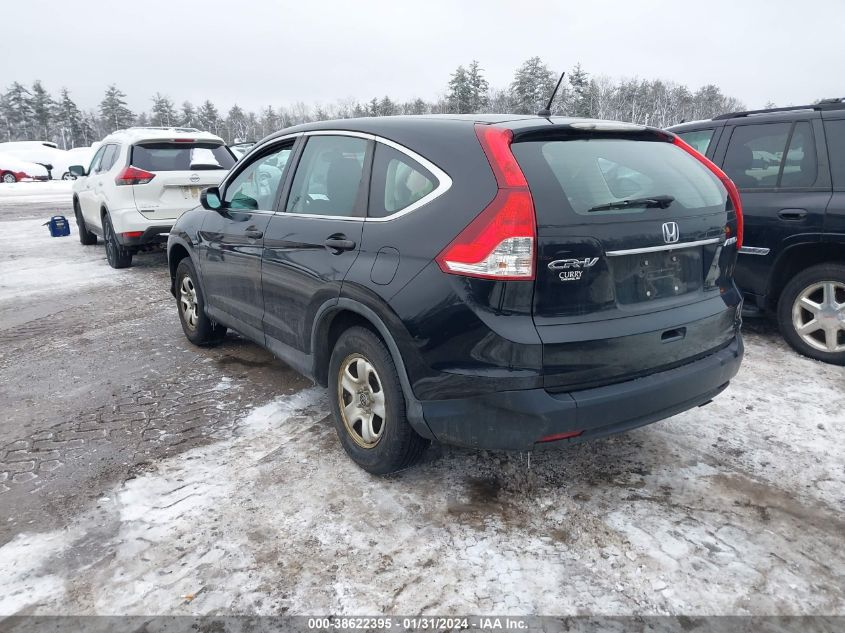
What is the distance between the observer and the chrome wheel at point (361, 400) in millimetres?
3079

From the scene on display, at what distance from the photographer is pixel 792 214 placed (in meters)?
4.70

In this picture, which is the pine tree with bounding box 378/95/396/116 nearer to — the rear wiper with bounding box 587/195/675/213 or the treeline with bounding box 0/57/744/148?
the treeline with bounding box 0/57/744/148

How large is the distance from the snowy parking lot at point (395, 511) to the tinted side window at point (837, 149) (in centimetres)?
143

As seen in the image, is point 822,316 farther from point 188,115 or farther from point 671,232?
point 188,115

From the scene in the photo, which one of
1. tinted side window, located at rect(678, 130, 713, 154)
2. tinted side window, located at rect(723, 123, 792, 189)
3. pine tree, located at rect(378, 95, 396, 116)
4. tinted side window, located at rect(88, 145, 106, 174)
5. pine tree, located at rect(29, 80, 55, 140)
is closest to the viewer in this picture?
tinted side window, located at rect(723, 123, 792, 189)

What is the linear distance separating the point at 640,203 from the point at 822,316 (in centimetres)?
295

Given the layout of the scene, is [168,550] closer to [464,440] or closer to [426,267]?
[464,440]

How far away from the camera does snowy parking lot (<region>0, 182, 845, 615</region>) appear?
235 cm

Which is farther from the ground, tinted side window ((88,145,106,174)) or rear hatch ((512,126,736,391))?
tinted side window ((88,145,106,174))

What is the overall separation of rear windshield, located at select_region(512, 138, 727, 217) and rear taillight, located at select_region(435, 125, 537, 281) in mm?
86

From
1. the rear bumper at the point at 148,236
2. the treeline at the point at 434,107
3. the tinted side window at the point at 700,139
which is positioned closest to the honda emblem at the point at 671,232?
the tinted side window at the point at 700,139

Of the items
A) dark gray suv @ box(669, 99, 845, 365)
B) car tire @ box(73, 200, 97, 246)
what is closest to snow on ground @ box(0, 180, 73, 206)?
car tire @ box(73, 200, 97, 246)

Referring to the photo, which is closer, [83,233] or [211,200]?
[211,200]

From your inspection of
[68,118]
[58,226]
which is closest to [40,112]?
[68,118]
